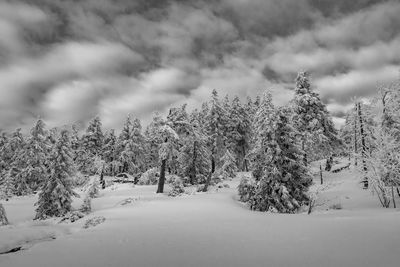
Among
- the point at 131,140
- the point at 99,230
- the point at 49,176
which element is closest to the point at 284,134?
the point at 99,230

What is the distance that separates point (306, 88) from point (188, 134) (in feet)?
56.8

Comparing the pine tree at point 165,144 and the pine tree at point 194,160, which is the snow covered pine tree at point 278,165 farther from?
the pine tree at point 194,160

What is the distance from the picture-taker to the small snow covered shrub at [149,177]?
1422 inches

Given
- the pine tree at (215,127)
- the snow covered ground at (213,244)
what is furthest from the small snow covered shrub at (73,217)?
the pine tree at (215,127)

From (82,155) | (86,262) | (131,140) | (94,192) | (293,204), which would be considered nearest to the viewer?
(86,262)

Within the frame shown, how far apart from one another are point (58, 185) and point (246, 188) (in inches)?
690

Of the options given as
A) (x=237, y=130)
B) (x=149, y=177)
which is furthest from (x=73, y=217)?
(x=237, y=130)

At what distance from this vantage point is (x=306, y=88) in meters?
37.2

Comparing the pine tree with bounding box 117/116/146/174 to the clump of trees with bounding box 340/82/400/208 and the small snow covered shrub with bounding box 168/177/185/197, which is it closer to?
the small snow covered shrub with bounding box 168/177/185/197

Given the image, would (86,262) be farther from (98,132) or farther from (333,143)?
(98,132)

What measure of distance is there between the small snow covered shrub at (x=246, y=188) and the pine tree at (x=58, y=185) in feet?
54.5

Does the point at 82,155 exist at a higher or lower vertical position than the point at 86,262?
higher

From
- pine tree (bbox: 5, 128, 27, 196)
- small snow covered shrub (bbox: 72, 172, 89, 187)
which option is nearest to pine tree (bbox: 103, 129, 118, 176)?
pine tree (bbox: 5, 128, 27, 196)

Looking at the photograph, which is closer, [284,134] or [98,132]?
[284,134]
